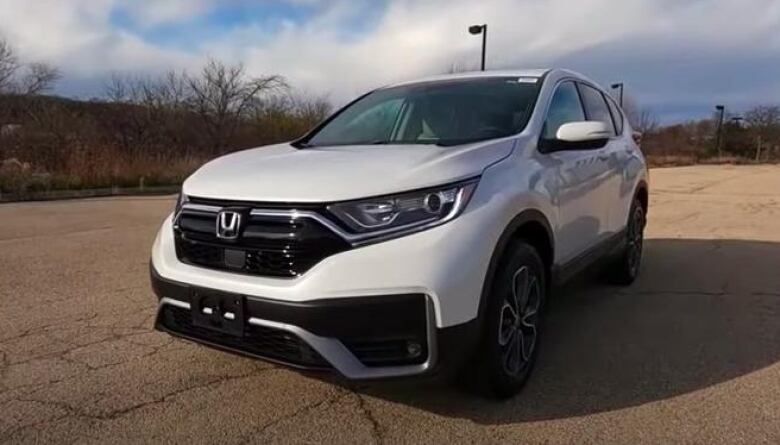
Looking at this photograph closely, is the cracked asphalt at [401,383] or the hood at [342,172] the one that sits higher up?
the hood at [342,172]

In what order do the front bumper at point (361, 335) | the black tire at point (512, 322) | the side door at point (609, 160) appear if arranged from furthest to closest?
1. the side door at point (609, 160)
2. the black tire at point (512, 322)
3. the front bumper at point (361, 335)

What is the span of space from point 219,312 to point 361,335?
0.71 metres

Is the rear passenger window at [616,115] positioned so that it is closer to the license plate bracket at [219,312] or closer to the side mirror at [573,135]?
the side mirror at [573,135]

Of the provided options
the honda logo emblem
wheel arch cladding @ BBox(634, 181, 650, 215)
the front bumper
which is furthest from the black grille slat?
wheel arch cladding @ BBox(634, 181, 650, 215)

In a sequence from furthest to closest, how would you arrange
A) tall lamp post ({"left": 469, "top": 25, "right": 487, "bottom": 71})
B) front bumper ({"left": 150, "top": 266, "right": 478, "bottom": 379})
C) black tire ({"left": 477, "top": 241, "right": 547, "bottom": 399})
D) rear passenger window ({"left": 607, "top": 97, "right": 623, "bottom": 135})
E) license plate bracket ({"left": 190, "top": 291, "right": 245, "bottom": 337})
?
tall lamp post ({"left": 469, "top": 25, "right": 487, "bottom": 71}) < rear passenger window ({"left": 607, "top": 97, "right": 623, "bottom": 135}) < black tire ({"left": 477, "top": 241, "right": 547, "bottom": 399}) < license plate bracket ({"left": 190, "top": 291, "right": 245, "bottom": 337}) < front bumper ({"left": 150, "top": 266, "right": 478, "bottom": 379})

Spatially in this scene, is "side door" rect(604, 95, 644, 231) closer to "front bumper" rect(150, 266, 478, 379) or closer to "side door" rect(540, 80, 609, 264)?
"side door" rect(540, 80, 609, 264)

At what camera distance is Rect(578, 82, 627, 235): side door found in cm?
450

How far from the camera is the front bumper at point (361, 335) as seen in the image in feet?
8.12

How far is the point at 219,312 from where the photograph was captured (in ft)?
8.97

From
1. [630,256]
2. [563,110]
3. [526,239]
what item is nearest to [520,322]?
[526,239]

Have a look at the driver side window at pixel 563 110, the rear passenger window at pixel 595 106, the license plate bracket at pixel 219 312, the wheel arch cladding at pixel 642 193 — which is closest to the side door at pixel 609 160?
the rear passenger window at pixel 595 106

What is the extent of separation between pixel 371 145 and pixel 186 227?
3.73ft

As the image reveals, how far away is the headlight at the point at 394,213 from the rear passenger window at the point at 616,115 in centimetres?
326

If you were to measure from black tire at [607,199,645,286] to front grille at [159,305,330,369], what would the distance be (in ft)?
11.6
